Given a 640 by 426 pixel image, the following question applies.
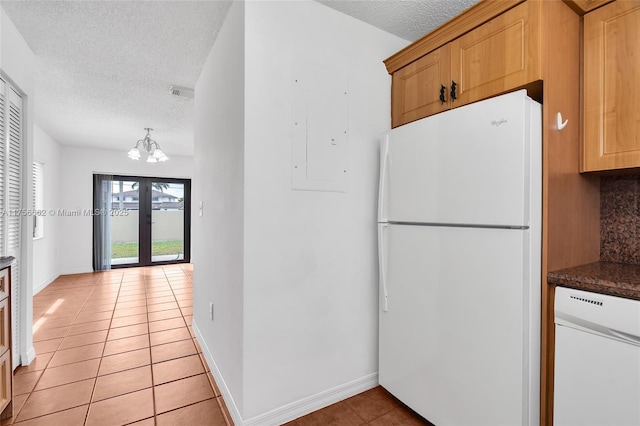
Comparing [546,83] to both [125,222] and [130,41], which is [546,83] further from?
[125,222]

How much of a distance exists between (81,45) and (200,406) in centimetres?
266

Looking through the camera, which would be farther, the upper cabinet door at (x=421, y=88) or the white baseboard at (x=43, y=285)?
the white baseboard at (x=43, y=285)

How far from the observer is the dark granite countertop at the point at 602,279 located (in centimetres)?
116

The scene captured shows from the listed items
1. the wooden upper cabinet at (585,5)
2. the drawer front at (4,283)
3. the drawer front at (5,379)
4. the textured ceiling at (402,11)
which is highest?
the textured ceiling at (402,11)

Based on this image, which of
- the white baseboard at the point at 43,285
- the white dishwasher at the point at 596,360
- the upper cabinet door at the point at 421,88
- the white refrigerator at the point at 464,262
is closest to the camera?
the white dishwasher at the point at 596,360

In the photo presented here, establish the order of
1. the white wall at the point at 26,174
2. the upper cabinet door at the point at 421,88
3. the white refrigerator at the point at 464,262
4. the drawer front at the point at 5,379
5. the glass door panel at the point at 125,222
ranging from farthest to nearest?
the glass door panel at the point at 125,222 < the white wall at the point at 26,174 < the upper cabinet door at the point at 421,88 < the drawer front at the point at 5,379 < the white refrigerator at the point at 464,262

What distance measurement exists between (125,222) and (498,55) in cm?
685

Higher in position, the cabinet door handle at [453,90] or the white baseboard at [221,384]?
the cabinet door handle at [453,90]

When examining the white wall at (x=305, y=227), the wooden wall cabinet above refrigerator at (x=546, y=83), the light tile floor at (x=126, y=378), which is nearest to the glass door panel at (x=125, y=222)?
the light tile floor at (x=126, y=378)

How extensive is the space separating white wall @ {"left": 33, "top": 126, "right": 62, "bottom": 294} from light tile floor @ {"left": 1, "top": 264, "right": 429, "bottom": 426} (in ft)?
3.76

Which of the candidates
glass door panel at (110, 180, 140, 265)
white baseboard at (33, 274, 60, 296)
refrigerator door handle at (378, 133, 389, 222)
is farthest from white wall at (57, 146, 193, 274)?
refrigerator door handle at (378, 133, 389, 222)

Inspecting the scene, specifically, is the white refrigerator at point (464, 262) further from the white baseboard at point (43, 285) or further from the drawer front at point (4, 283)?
the white baseboard at point (43, 285)

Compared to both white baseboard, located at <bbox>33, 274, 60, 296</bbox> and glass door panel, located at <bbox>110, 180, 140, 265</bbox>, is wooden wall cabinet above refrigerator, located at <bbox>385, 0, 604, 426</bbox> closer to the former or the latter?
white baseboard, located at <bbox>33, 274, 60, 296</bbox>

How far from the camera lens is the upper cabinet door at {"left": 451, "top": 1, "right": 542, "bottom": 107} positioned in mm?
1366
